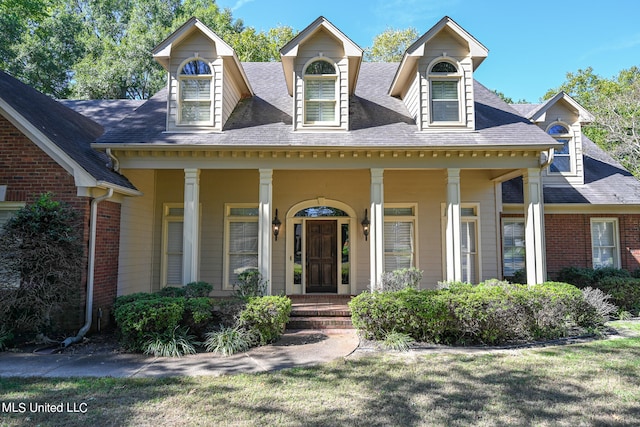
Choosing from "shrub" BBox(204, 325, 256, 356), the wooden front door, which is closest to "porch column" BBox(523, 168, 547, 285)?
the wooden front door

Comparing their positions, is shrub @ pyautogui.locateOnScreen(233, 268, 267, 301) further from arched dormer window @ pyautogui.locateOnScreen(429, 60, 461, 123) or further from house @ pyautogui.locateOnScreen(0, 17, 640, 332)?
arched dormer window @ pyautogui.locateOnScreen(429, 60, 461, 123)

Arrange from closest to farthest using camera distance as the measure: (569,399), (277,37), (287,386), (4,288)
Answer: (569,399) < (287,386) < (4,288) < (277,37)

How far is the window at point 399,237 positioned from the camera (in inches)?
387

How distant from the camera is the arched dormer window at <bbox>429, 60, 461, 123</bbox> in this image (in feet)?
27.3

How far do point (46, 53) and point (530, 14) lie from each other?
2553 centimetres

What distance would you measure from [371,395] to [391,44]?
83.4ft

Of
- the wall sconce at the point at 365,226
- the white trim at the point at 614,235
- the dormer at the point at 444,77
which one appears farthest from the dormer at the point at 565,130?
the wall sconce at the point at 365,226

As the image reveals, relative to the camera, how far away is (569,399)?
3969 millimetres

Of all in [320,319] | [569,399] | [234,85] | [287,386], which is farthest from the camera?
[234,85]

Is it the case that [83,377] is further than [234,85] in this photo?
No

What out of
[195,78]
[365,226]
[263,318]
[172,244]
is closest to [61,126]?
[195,78]

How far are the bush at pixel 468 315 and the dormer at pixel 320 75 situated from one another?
426 centimetres

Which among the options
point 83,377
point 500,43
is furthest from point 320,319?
point 500,43

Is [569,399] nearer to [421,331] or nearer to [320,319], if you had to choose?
[421,331]
